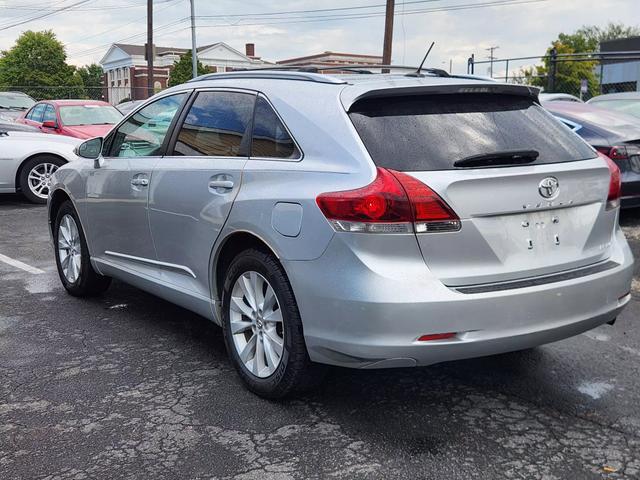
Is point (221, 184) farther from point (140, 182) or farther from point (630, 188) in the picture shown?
point (630, 188)

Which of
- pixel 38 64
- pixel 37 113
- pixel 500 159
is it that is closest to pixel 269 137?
pixel 500 159

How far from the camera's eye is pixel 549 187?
3.38m

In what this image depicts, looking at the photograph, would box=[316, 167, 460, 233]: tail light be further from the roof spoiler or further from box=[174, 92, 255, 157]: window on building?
box=[174, 92, 255, 157]: window on building

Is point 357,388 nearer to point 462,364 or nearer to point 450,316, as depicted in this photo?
point 462,364

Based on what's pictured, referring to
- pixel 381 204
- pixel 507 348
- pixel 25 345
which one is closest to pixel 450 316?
pixel 507 348

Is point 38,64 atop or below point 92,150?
atop

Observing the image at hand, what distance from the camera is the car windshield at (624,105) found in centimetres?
1082

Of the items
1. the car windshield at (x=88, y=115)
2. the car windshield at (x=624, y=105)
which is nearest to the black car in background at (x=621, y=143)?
the car windshield at (x=624, y=105)

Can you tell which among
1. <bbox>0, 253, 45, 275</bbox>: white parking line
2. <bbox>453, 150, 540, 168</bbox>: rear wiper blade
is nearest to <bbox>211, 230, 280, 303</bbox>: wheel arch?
<bbox>453, 150, 540, 168</bbox>: rear wiper blade

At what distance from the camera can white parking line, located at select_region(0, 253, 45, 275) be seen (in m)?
6.91

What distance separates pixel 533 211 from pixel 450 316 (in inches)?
25.0

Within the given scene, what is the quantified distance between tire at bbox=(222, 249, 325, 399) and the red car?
1086 cm

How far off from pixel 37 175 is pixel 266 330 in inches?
351

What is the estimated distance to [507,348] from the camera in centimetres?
326
